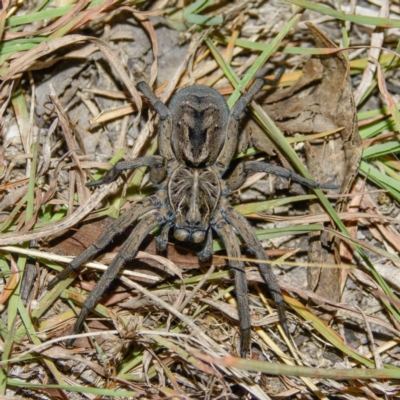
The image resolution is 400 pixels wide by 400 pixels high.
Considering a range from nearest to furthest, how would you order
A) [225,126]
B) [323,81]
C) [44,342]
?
[44,342] → [225,126] → [323,81]

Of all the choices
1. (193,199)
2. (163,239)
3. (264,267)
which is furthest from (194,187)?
(264,267)

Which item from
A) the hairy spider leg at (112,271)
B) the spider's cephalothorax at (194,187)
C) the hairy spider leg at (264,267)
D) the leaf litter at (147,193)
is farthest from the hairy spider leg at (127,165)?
the hairy spider leg at (264,267)

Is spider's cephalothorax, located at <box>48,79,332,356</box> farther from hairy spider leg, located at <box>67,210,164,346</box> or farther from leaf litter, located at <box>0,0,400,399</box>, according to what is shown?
leaf litter, located at <box>0,0,400,399</box>

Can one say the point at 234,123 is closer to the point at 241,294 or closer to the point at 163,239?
the point at 163,239

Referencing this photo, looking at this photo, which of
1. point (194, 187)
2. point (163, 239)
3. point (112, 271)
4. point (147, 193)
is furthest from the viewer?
point (147, 193)

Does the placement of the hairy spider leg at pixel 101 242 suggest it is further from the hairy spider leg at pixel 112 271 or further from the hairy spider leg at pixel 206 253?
the hairy spider leg at pixel 206 253

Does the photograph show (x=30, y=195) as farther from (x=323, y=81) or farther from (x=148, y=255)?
(x=323, y=81)

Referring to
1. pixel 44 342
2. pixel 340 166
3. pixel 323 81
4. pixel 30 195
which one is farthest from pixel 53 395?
pixel 323 81

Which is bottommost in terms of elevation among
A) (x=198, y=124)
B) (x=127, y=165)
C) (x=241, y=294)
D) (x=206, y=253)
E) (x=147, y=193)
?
(x=241, y=294)
